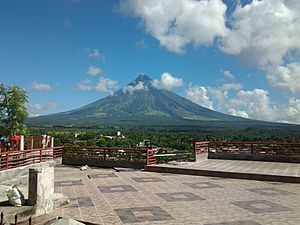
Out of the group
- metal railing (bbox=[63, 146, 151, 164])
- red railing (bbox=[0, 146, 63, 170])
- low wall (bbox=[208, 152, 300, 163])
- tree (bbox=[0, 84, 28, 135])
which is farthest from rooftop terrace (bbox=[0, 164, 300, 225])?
tree (bbox=[0, 84, 28, 135])

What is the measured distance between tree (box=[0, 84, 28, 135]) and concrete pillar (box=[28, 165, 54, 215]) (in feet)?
54.8

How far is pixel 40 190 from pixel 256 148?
14198 millimetres

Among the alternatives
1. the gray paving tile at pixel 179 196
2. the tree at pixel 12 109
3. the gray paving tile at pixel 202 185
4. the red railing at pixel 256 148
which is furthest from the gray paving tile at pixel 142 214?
the tree at pixel 12 109

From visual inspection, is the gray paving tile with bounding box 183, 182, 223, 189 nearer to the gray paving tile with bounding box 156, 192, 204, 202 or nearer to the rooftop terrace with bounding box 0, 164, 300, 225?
the rooftop terrace with bounding box 0, 164, 300, 225

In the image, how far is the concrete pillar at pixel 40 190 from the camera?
7.13 m

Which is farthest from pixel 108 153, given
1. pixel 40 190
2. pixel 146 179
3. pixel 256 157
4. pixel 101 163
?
pixel 40 190

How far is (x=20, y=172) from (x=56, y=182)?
276 cm

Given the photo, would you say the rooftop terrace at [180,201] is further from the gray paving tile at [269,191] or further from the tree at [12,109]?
the tree at [12,109]

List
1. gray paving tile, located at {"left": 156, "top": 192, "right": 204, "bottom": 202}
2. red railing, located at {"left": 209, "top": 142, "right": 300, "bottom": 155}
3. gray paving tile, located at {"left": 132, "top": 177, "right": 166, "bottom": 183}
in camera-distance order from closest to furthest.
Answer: gray paving tile, located at {"left": 156, "top": 192, "right": 204, "bottom": 202}, gray paving tile, located at {"left": 132, "top": 177, "right": 166, "bottom": 183}, red railing, located at {"left": 209, "top": 142, "right": 300, "bottom": 155}

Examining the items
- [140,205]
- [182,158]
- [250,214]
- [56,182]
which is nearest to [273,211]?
[250,214]

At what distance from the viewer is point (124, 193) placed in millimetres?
9758

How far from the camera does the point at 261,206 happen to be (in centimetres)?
818

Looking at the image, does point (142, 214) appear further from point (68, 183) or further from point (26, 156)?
point (26, 156)

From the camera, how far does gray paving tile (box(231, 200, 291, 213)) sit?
7760mm
